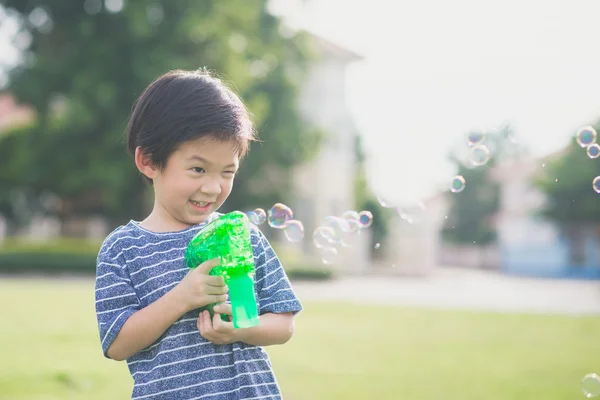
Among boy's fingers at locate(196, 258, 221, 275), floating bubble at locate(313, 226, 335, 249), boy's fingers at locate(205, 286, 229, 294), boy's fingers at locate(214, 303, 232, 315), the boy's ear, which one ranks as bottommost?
floating bubble at locate(313, 226, 335, 249)

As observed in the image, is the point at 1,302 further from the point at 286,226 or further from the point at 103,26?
the point at 103,26

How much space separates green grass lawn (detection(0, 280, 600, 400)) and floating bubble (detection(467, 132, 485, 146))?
5.94 ft

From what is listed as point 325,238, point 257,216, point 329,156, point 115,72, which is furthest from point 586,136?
point 329,156

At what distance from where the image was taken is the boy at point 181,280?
1711 mm

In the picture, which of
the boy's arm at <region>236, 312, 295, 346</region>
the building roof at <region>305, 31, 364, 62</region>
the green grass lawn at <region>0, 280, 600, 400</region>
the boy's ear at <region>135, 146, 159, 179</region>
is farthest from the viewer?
the building roof at <region>305, 31, 364, 62</region>

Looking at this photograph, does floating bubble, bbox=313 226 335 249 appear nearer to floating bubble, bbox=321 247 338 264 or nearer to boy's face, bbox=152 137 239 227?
floating bubble, bbox=321 247 338 264

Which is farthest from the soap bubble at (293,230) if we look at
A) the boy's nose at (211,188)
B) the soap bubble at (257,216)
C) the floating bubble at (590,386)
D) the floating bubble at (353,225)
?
the boy's nose at (211,188)

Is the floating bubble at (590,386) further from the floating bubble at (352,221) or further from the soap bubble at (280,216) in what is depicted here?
the soap bubble at (280,216)

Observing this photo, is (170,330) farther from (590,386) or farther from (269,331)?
(590,386)

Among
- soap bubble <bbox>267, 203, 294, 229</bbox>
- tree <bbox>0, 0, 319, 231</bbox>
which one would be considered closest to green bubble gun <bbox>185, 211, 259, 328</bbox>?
soap bubble <bbox>267, 203, 294, 229</bbox>

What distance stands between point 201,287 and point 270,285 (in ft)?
0.91

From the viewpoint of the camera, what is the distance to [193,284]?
1.63 meters

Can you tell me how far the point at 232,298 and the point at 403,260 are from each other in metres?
28.7

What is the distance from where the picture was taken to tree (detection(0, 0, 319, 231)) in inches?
705
